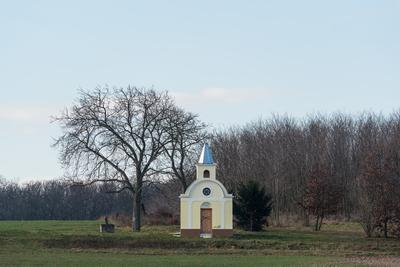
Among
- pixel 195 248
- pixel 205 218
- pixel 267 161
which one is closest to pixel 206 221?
pixel 205 218

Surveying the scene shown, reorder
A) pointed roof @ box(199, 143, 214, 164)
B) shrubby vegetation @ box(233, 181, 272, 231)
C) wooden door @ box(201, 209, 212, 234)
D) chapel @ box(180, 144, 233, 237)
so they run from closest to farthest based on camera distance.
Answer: chapel @ box(180, 144, 233, 237) → wooden door @ box(201, 209, 212, 234) → pointed roof @ box(199, 143, 214, 164) → shrubby vegetation @ box(233, 181, 272, 231)

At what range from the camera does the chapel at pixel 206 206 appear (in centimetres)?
5650

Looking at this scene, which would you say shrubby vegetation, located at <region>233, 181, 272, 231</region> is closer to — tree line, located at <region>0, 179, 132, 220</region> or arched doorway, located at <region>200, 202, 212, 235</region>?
arched doorway, located at <region>200, 202, 212, 235</region>

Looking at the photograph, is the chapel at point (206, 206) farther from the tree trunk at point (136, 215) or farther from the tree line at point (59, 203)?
the tree line at point (59, 203)

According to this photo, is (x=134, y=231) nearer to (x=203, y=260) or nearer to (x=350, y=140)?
(x=203, y=260)

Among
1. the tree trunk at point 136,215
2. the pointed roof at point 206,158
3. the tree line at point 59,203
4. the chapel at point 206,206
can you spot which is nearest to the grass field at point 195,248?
the chapel at point 206,206

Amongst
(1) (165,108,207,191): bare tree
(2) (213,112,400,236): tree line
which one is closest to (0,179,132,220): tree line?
(2) (213,112,400,236): tree line

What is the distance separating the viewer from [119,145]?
2451 inches

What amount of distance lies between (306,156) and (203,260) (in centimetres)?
4925

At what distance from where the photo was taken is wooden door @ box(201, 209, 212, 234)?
56938mm

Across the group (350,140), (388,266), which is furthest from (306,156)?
(388,266)

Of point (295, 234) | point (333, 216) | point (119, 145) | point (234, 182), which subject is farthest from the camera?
point (234, 182)

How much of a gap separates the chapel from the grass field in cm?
174

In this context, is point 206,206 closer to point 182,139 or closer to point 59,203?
point 182,139
